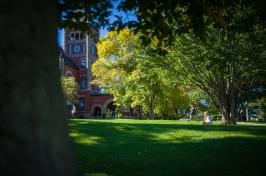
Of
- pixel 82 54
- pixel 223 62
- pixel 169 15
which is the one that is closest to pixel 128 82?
pixel 223 62

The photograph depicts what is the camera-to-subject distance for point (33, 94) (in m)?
2.70

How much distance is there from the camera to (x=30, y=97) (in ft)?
8.73

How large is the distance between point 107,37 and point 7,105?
1914 inches

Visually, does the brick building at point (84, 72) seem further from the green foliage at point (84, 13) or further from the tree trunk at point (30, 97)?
the tree trunk at point (30, 97)

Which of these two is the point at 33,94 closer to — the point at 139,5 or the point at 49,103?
the point at 49,103

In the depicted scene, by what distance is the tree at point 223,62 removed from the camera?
19.6 metres

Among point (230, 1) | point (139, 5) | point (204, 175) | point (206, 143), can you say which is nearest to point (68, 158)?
point (204, 175)

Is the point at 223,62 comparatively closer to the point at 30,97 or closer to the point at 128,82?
the point at 30,97

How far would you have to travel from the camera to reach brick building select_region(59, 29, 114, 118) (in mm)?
76500

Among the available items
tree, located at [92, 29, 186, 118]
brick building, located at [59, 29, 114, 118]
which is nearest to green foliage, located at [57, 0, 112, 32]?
tree, located at [92, 29, 186, 118]

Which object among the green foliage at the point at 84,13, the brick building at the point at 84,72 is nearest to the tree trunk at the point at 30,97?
the green foliage at the point at 84,13

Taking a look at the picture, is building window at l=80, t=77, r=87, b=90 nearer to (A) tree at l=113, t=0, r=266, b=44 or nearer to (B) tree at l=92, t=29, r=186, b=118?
(B) tree at l=92, t=29, r=186, b=118

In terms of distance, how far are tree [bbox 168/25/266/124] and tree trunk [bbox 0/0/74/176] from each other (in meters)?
13.9

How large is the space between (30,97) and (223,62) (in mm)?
16844
